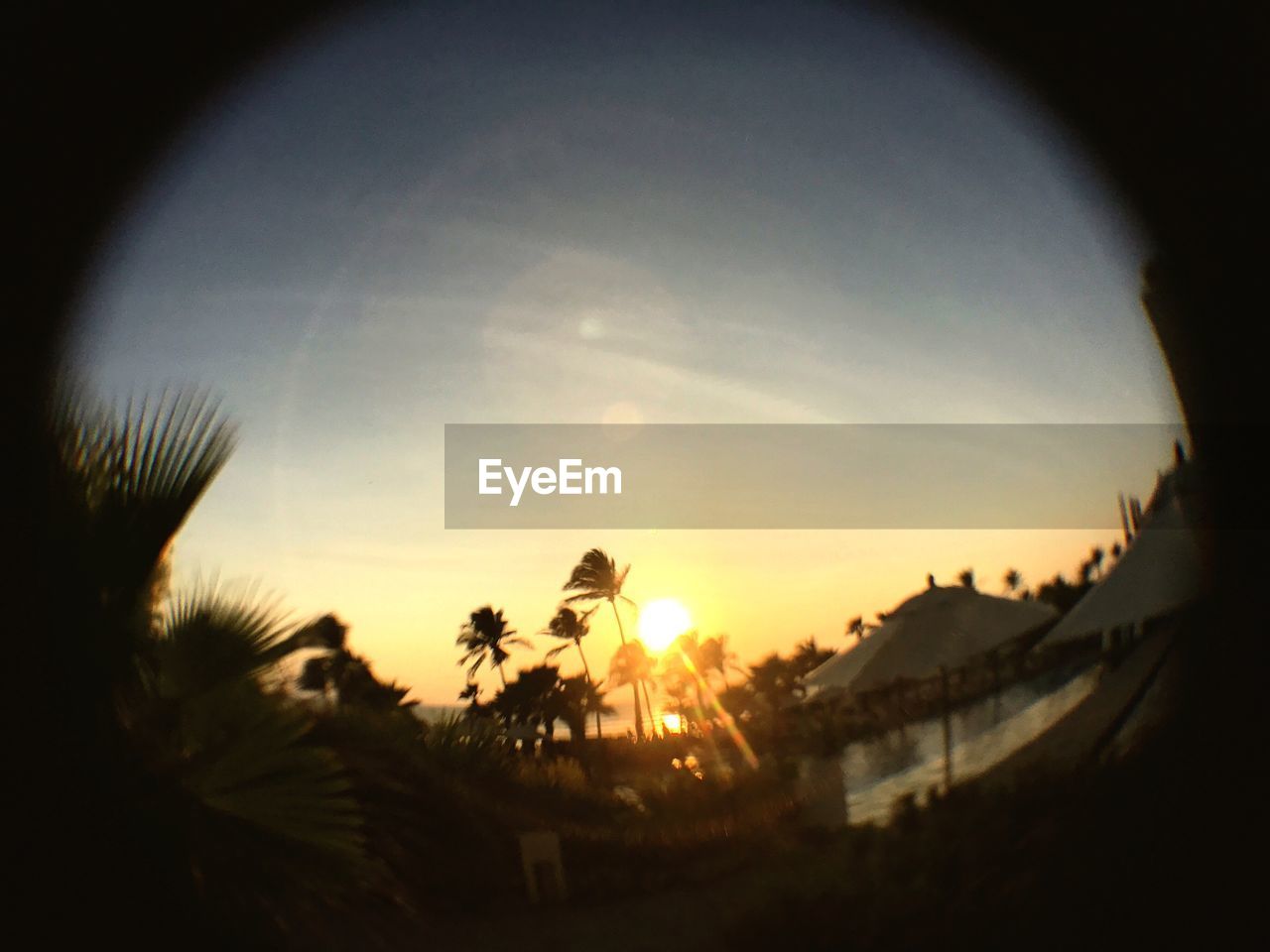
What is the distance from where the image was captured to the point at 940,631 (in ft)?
23.1

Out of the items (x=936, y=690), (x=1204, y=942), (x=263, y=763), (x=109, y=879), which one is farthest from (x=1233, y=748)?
(x=109, y=879)

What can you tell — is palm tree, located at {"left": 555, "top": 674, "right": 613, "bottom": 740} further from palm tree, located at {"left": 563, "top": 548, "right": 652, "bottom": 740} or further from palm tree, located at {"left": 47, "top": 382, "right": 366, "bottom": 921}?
palm tree, located at {"left": 47, "top": 382, "right": 366, "bottom": 921}

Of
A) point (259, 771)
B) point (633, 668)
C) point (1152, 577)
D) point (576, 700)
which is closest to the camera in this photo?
point (259, 771)

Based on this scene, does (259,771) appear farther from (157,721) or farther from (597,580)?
(597,580)

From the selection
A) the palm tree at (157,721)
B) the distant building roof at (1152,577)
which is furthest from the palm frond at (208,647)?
the distant building roof at (1152,577)

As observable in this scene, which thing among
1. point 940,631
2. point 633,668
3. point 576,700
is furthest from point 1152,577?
point 633,668

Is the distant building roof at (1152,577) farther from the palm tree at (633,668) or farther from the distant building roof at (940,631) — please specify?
the palm tree at (633,668)

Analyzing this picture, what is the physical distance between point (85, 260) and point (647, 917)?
515cm

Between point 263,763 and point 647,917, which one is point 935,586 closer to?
point 647,917

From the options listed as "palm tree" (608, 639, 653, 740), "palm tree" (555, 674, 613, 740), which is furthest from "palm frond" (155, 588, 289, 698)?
"palm tree" (608, 639, 653, 740)

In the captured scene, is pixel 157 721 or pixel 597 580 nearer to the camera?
pixel 157 721

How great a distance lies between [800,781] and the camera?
572 centimetres

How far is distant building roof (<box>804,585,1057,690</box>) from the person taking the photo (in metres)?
6.57

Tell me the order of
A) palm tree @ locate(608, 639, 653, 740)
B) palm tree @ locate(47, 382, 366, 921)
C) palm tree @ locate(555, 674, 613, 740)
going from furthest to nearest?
1. palm tree @ locate(608, 639, 653, 740)
2. palm tree @ locate(555, 674, 613, 740)
3. palm tree @ locate(47, 382, 366, 921)
